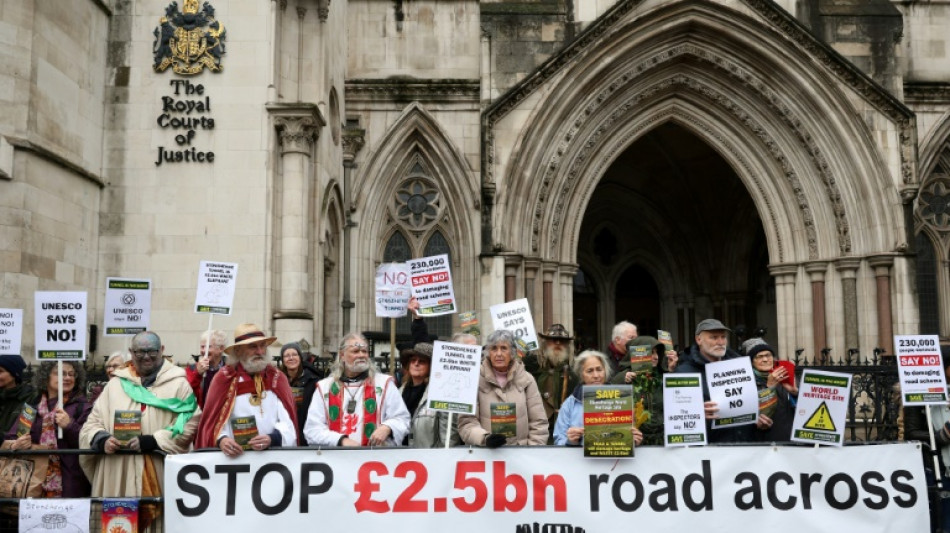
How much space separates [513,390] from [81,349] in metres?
3.47

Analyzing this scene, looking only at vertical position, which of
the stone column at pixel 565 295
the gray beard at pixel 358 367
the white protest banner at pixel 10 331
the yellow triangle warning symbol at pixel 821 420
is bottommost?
the yellow triangle warning symbol at pixel 821 420

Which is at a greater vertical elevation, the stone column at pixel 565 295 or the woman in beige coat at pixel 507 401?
the stone column at pixel 565 295

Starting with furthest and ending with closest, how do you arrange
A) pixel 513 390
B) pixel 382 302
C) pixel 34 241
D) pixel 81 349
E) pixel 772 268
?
pixel 772 268
pixel 34 241
pixel 382 302
pixel 81 349
pixel 513 390

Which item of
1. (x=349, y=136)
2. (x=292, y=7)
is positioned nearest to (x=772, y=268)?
(x=349, y=136)

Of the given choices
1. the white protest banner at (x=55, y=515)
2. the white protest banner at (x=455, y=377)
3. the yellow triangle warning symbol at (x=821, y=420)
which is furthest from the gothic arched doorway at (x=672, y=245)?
the white protest banner at (x=55, y=515)

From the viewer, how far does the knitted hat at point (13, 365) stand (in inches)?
285

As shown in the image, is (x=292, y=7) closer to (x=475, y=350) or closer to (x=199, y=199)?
(x=199, y=199)

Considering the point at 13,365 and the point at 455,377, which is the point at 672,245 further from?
the point at 13,365

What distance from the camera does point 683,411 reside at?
6410 mm

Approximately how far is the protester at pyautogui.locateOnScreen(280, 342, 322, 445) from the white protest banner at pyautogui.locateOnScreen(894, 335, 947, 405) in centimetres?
479

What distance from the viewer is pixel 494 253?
59.6 ft

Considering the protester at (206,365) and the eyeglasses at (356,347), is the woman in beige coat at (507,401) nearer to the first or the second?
the eyeglasses at (356,347)

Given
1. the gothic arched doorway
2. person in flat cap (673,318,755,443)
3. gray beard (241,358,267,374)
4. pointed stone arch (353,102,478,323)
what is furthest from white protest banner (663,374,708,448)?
the gothic arched doorway

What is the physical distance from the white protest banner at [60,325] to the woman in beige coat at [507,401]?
3205mm
